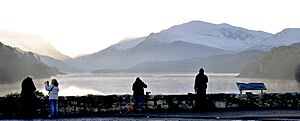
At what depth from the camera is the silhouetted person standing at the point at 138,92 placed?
20469 millimetres

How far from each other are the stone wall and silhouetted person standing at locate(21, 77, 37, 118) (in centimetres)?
37

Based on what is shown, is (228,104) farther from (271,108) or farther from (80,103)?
(80,103)

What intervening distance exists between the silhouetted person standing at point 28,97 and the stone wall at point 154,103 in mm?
367

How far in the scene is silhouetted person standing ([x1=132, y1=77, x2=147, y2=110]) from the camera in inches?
806

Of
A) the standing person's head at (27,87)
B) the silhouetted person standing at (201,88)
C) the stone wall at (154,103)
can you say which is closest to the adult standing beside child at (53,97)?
the standing person's head at (27,87)

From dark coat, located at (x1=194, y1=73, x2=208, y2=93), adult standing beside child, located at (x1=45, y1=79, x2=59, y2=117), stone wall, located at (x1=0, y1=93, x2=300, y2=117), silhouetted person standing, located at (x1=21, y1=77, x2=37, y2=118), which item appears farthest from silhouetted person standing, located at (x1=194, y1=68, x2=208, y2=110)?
silhouetted person standing, located at (x1=21, y1=77, x2=37, y2=118)

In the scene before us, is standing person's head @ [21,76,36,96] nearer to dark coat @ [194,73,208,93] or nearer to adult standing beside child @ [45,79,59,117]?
adult standing beside child @ [45,79,59,117]

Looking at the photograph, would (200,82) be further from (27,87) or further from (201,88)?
(27,87)

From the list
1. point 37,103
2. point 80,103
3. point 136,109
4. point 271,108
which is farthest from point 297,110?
point 37,103

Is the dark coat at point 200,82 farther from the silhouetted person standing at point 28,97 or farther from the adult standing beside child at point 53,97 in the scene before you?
the silhouetted person standing at point 28,97

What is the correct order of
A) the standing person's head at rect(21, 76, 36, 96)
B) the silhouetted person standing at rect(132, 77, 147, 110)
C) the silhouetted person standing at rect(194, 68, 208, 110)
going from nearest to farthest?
1. the standing person's head at rect(21, 76, 36, 96)
2. the silhouetted person standing at rect(132, 77, 147, 110)
3. the silhouetted person standing at rect(194, 68, 208, 110)

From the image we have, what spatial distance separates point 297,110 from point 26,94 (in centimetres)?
951

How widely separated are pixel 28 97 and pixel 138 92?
150 inches

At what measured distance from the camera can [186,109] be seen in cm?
2095
